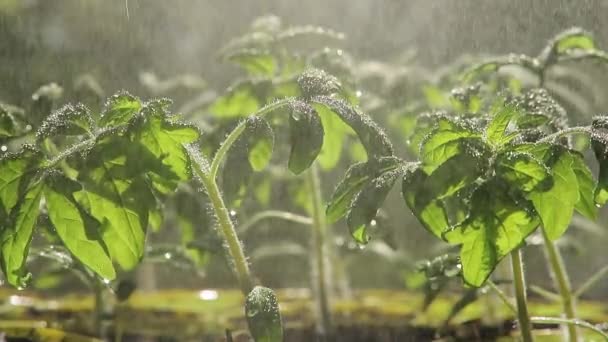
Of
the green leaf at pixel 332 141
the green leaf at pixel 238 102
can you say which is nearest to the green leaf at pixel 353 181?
the green leaf at pixel 332 141

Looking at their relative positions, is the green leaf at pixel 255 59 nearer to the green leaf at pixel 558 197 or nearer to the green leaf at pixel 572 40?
the green leaf at pixel 572 40

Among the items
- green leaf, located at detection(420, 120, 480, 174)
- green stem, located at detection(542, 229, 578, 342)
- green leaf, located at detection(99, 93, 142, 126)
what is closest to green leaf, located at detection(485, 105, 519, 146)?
green leaf, located at detection(420, 120, 480, 174)

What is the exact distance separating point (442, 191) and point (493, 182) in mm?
57

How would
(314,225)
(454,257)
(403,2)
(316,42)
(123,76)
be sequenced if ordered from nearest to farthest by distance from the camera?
(454,257)
(314,225)
(316,42)
(123,76)
(403,2)

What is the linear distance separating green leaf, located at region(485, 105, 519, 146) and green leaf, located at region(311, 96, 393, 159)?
11 cm

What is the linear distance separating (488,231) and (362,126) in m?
0.18

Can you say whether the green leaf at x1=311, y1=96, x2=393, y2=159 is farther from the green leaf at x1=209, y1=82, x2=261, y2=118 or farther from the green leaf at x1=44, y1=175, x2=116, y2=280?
the green leaf at x1=209, y1=82, x2=261, y2=118

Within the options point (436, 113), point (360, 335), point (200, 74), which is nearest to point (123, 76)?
point (200, 74)

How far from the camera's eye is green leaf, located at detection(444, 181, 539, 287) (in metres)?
0.80

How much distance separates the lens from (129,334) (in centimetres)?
136

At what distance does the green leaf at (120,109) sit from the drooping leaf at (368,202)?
257mm

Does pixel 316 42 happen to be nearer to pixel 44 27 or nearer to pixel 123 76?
pixel 123 76

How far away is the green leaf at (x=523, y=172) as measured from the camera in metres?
0.79

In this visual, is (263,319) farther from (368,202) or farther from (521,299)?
(521,299)
